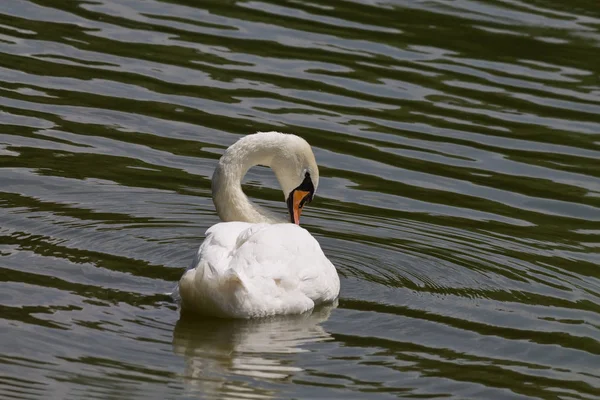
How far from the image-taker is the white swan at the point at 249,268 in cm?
848

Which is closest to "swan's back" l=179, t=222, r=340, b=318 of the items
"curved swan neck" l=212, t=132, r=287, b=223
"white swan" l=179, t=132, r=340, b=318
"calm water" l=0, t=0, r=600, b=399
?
"white swan" l=179, t=132, r=340, b=318

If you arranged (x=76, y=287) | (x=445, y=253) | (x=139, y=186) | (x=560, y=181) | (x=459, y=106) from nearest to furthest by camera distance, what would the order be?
(x=76, y=287)
(x=445, y=253)
(x=139, y=186)
(x=560, y=181)
(x=459, y=106)

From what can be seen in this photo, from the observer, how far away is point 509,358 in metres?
8.37

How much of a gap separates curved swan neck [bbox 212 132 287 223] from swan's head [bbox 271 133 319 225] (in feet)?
0.28

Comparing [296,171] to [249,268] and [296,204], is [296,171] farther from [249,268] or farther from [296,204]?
[249,268]

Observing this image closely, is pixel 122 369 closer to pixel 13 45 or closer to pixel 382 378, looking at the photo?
pixel 382 378

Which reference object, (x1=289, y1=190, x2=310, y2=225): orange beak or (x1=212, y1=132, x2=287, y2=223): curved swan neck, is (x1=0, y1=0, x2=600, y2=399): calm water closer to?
(x1=289, y1=190, x2=310, y2=225): orange beak

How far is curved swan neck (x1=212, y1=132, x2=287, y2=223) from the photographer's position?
10.3 m

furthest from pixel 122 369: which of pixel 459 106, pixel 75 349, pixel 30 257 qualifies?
pixel 459 106

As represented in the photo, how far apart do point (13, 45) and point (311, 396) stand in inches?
318

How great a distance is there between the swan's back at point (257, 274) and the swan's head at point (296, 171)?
3.48 ft

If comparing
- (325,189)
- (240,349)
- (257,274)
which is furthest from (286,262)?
(325,189)

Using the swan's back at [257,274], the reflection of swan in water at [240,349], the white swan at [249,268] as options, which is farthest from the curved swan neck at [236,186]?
the reflection of swan in water at [240,349]

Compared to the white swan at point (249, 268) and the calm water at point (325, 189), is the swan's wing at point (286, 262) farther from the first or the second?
the calm water at point (325, 189)
